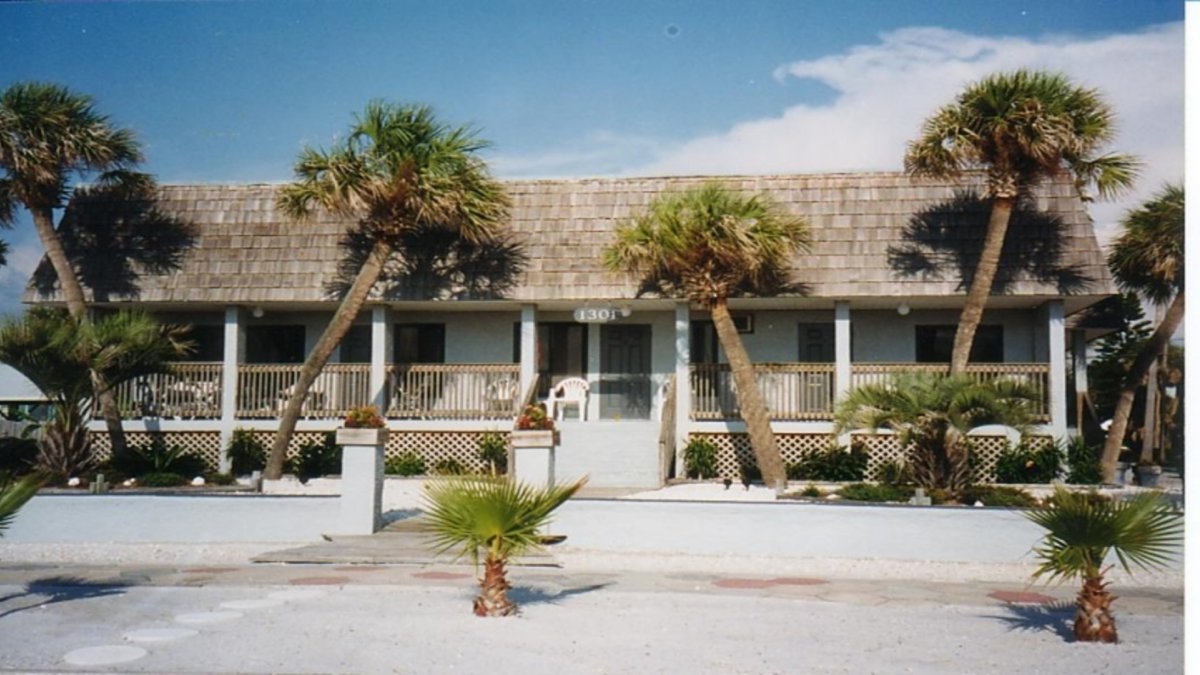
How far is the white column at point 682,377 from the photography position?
1853cm

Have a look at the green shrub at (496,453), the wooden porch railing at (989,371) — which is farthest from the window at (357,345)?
the wooden porch railing at (989,371)

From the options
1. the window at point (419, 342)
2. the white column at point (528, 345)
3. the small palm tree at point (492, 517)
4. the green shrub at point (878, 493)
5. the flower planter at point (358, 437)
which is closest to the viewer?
the small palm tree at point (492, 517)

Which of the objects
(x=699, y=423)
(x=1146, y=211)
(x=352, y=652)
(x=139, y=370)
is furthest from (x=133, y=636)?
(x=1146, y=211)

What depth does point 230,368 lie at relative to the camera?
1919 centimetres

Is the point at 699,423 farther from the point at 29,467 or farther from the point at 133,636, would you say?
the point at 133,636

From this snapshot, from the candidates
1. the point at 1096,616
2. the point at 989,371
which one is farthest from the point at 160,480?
the point at 1096,616

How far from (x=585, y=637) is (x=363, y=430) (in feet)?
19.2

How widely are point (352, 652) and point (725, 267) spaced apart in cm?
1052

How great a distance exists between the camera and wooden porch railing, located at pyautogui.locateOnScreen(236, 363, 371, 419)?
19.2 m

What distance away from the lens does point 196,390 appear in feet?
63.4

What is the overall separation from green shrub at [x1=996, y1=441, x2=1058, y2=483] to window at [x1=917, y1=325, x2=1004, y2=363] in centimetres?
271

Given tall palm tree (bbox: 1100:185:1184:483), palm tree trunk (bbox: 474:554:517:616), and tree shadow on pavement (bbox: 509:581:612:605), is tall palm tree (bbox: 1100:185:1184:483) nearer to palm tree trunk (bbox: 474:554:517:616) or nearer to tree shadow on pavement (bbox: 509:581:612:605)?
tree shadow on pavement (bbox: 509:581:612:605)

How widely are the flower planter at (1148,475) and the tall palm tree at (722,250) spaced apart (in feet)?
18.3

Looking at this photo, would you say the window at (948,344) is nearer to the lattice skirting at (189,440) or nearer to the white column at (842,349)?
the white column at (842,349)
